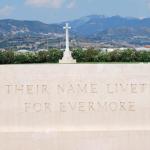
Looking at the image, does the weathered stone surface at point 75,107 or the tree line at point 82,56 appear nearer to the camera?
the weathered stone surface at point 75,107

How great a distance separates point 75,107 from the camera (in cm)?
726

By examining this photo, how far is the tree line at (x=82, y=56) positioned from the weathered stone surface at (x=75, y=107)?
42.0 m

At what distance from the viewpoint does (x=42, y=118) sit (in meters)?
7.29

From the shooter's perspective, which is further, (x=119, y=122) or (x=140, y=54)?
(x=140, y=54)

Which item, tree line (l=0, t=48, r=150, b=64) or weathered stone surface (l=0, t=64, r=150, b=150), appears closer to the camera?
weathered stone surface (l=0, t=64, r=150, b=150)

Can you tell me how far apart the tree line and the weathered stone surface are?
138ft

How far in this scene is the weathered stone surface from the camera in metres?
7.23

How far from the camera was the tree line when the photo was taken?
164ft

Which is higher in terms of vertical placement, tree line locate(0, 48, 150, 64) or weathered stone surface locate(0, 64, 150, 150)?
weathered stone surface locate(0, 64, 150, 150)

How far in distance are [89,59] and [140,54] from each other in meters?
4.82

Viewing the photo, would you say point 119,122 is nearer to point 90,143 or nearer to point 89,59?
point 90,143

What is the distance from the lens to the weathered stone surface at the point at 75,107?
7234mm

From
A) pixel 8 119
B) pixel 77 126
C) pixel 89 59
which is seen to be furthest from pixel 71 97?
pixel 89 59

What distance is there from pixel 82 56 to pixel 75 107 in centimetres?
4448
